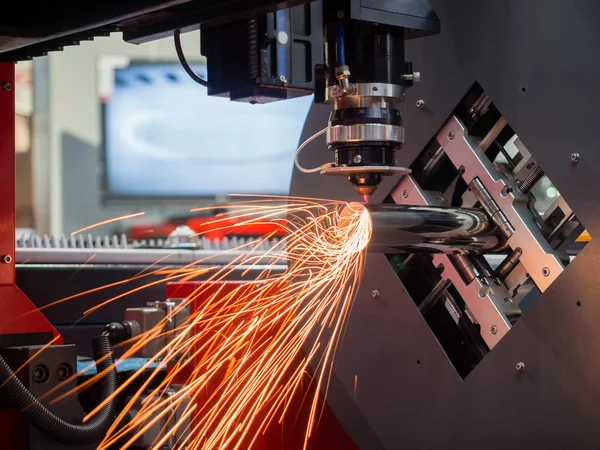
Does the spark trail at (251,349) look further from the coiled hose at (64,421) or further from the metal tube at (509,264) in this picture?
the metal tube at (509,264)

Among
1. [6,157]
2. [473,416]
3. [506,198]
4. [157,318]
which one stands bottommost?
[473,416]

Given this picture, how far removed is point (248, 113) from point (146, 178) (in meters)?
0.87

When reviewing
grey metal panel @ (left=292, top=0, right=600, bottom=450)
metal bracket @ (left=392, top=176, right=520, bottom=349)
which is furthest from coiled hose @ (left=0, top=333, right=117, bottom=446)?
metal bracket @ (left=392, top=176, right=520, bottom=349)

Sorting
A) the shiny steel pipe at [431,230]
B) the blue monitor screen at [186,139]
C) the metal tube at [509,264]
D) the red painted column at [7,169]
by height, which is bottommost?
the metal tube at [509,264]

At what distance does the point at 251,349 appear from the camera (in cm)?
211

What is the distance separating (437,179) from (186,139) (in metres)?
4.80

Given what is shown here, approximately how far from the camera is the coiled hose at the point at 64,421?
1717 millimetres

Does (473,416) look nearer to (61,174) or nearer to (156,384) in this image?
(156,384)

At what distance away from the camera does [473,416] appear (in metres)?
1.71

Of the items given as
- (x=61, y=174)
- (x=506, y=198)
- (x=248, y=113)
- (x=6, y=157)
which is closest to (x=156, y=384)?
(x=6, y=157)

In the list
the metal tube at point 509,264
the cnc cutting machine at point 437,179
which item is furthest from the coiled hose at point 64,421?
the metal tube at point 509,264

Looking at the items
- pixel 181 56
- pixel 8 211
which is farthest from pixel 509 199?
pixel 8 211

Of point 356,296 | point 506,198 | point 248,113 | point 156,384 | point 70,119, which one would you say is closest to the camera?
point 506,198

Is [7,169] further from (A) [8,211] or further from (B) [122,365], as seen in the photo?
(B) [122,365]
